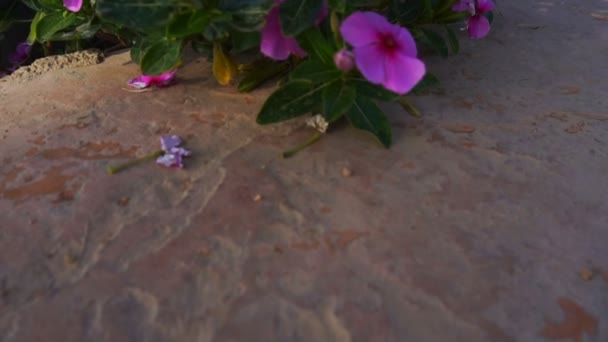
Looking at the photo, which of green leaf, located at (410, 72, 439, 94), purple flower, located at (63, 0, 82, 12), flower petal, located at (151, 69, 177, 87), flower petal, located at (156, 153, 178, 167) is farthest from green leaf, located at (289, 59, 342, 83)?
purple flower, located at (63, 0, 82, 12)

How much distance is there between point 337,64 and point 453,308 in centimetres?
59

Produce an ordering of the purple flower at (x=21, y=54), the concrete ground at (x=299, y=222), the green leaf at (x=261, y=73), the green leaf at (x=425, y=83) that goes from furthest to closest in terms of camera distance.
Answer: the purple flower at (x=21, y=54), the green leaf at (x=261, y=73), the green leaf at (x=425, y=83), the concrete ground at (x=299, y=222)

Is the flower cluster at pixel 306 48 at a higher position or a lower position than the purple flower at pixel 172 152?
higher

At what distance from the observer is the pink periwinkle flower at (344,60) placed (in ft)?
4.66

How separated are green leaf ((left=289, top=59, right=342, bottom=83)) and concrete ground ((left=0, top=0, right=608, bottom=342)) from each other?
0.16 meters

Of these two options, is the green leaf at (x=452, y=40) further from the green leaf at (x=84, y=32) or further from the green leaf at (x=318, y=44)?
the green leaf at (x=84, y=32)

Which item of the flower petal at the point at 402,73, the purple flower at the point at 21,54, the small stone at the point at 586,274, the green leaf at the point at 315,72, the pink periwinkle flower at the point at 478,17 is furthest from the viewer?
the purple flower at the point at 21,54

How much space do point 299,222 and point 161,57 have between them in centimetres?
60

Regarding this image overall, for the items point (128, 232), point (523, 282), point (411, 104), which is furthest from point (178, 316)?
point (411, 104)

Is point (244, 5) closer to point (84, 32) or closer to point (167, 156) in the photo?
point (167, 156)

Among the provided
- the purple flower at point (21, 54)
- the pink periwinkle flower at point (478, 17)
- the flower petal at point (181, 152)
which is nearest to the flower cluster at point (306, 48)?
the flower petal at point (181, 152)

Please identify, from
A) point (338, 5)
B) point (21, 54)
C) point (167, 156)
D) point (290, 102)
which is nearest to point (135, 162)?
point (167, 156)

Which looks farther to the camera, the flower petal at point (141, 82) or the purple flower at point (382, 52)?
the flower petal at point (141, 82)

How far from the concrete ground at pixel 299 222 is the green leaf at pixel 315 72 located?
158 mm
